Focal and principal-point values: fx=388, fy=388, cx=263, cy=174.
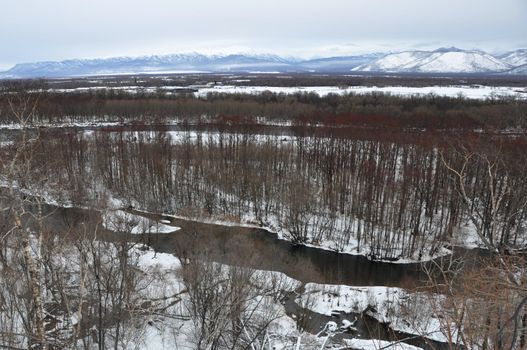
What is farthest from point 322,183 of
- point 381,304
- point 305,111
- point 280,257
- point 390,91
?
point 390,91

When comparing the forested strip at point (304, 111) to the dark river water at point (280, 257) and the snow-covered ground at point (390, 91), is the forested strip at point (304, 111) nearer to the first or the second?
the snow-covered ground at point (390, 91)

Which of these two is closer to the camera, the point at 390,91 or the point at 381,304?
the point at 381,304

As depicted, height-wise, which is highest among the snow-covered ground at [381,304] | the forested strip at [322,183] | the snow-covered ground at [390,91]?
the snow-covered ground at [390,91]

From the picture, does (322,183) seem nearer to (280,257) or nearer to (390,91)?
(280,257)

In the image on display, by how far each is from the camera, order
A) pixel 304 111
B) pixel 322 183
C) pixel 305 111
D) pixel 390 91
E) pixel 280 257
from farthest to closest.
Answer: pixel 390 91 → pixel 304 111 → pixel 305 111 → pixel 322 183 → pixel 280 257

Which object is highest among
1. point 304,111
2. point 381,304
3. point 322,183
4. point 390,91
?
point 390,91

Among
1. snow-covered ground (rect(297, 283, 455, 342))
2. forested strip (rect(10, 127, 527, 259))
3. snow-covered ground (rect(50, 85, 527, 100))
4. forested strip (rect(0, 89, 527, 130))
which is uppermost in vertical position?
snow-covered ground (rect(50, 85, 527, 100))

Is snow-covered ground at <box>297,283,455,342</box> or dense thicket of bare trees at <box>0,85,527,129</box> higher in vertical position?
dense thicket of bare trees at <box>0,85,527,129</box>

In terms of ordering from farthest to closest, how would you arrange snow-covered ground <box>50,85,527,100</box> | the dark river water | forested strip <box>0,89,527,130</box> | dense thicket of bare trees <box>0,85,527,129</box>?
snow-covered ground <box>50,85,527,100</box> → dense thicket of bare trees <box>0,85,527,129</box> → forested strip <box>0,89,527,130</box> → the dark river water

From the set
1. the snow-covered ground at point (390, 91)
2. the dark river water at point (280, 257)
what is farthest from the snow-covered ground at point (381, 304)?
the snow-covered ground at point (390, 91)

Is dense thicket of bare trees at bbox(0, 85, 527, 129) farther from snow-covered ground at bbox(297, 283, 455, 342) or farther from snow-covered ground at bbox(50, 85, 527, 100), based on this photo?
snow-covered ground at bbox(297, 283, 455, 342)

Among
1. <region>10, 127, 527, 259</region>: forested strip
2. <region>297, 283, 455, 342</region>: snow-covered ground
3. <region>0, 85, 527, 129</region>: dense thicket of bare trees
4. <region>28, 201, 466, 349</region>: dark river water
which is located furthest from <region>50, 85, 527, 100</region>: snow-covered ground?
<region>297, 283, 455, 342</region>: snow-covered ground

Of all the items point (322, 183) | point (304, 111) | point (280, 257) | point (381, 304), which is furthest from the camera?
point (304, 111)
